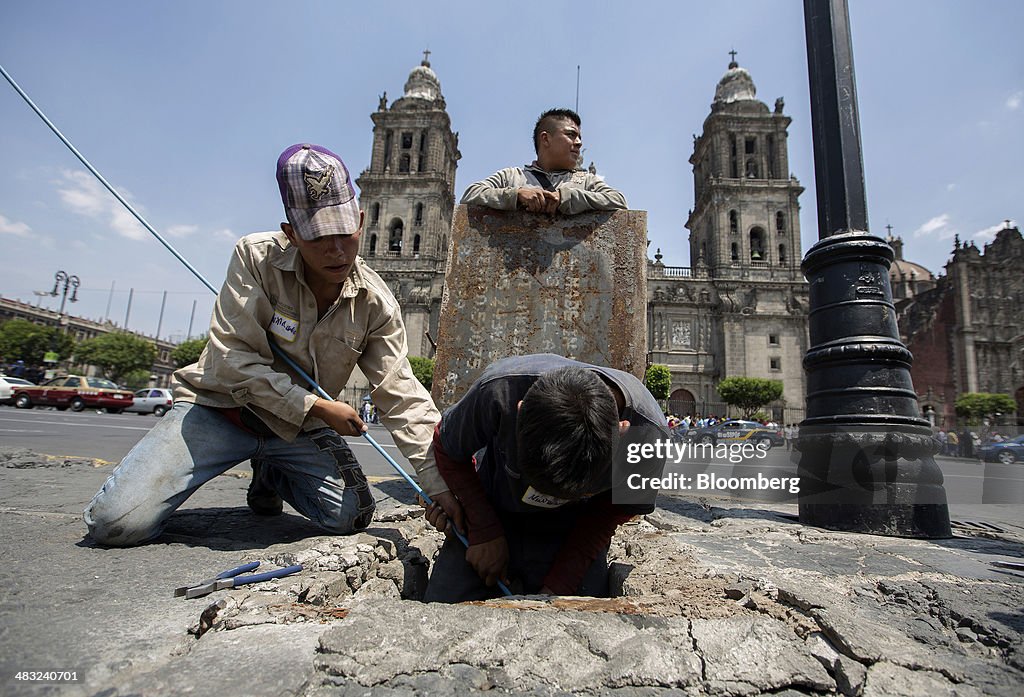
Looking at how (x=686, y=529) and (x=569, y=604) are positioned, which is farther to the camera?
(x=686, y=529)

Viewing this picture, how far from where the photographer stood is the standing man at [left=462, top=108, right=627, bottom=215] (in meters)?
3.07

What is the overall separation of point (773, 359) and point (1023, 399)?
12.8m

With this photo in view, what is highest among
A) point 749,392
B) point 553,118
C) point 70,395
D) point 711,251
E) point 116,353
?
point 711,251

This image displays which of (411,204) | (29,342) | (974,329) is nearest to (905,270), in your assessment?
(974,329)

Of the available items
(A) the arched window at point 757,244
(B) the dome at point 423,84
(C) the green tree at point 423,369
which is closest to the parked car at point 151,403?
(C) the green tree at point 423,369

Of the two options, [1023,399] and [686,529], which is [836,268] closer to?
[686,529]

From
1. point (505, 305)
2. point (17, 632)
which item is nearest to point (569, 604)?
point (17, 632)

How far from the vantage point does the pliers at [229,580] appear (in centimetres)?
136

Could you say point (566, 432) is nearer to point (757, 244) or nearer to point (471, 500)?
point (471, 500)

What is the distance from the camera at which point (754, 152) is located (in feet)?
120

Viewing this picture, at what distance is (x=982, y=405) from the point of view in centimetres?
2641

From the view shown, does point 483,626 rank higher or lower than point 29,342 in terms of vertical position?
lower

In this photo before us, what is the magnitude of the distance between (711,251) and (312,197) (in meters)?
38.0

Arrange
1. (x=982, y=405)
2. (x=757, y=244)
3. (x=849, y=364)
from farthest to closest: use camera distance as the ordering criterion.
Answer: (x=757, y=244)
(x=982, y=405)
(x=849, y=364)
